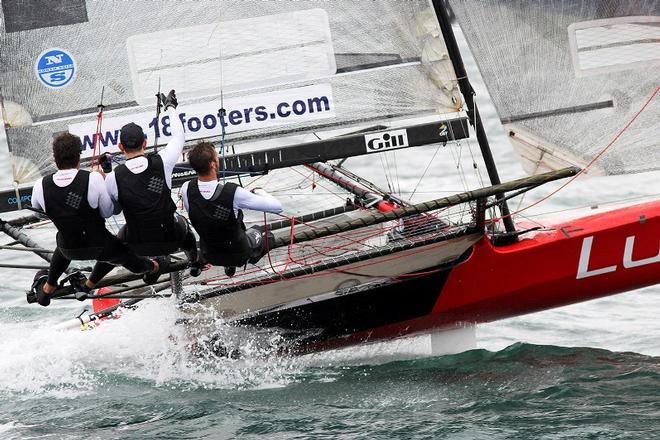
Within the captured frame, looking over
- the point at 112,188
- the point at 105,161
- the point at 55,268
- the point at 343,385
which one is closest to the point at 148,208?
the point at 112,188

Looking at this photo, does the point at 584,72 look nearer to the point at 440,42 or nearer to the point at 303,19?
the point at 440,42

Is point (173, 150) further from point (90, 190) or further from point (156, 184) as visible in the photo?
point (90, 190)

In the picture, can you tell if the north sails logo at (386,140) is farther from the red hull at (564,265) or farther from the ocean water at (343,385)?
the red hull at (564,265)

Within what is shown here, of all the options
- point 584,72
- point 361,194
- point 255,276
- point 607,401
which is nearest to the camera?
point 607,401

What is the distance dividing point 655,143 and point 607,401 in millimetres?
1577

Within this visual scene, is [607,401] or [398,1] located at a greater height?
[398,1]

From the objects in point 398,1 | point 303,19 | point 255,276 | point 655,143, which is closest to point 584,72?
point 655,143

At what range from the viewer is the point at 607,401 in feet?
18.7

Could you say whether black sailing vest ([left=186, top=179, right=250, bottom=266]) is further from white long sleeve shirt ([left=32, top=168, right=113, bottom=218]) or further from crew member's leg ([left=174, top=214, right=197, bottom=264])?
white long sleeve shirt ([left=32, top=168, right=113, bottom=218])

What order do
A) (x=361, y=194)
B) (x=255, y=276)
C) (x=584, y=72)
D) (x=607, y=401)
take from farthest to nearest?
1. (x=361, y=194)
2. (x=255, y=276)
3. (x=584, y=72)
4. (x=607, y=401)

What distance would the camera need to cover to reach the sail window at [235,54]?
21.5ft

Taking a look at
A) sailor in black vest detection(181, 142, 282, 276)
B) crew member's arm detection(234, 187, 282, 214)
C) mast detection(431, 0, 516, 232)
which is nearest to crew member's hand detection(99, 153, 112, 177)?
sailor in black vest detection(181, 142, 282, 276)

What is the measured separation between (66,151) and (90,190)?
224 mm

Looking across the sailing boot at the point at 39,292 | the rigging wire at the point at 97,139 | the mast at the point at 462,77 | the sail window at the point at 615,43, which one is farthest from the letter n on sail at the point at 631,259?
the sailing boot at the point at 39,292
